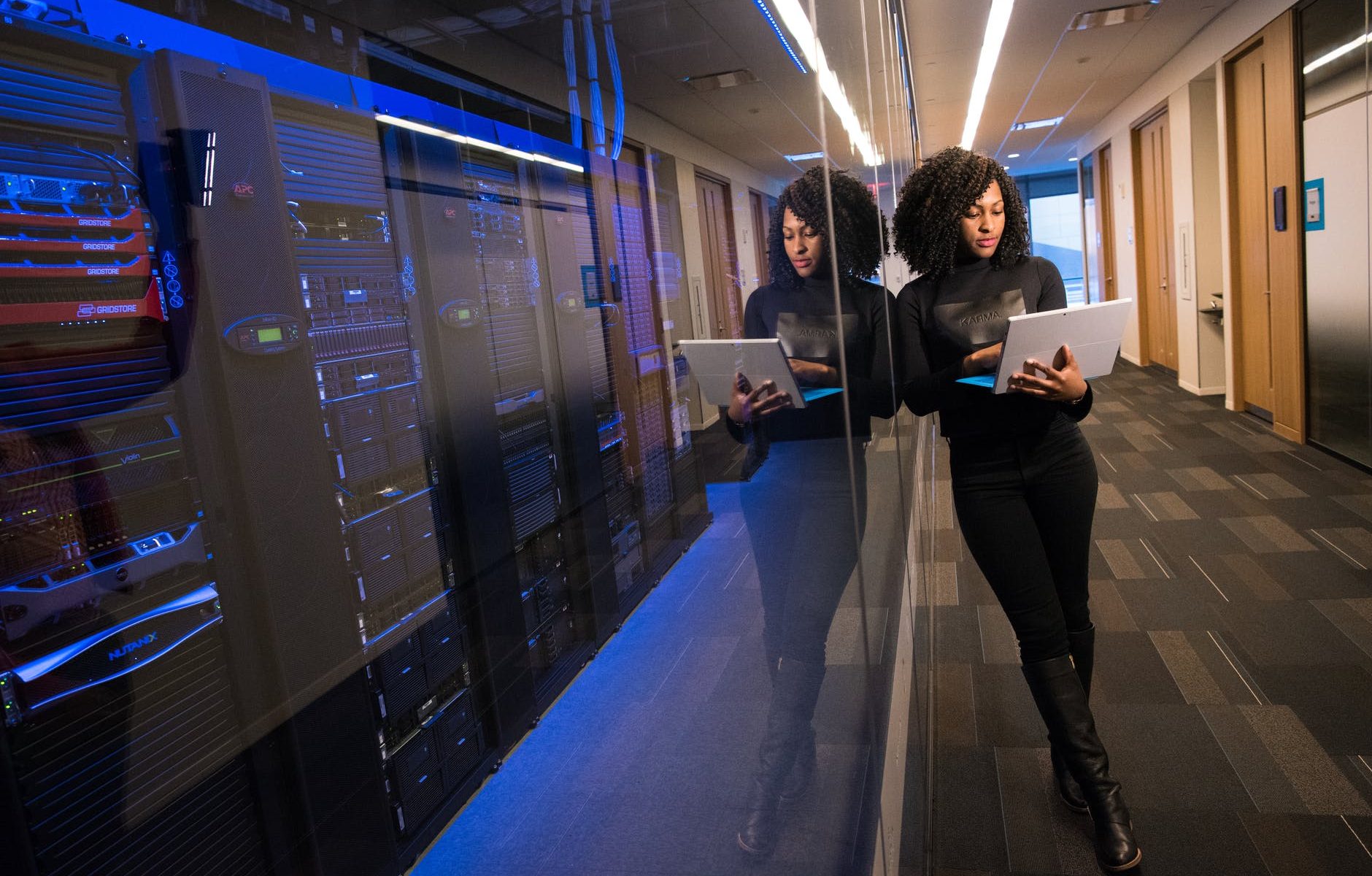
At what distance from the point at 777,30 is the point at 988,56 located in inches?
241

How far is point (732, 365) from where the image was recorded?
1.82 feet

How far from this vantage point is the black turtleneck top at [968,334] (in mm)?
1644

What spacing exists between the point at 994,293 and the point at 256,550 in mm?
1595

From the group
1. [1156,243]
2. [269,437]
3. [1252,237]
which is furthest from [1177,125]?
[269,437]

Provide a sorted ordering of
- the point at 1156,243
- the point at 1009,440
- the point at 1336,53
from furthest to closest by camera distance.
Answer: the point at 1156,243
the point at 1336,53
the point at 1009,440

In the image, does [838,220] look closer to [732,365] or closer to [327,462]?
[732,365]

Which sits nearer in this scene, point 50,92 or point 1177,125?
point 50,92

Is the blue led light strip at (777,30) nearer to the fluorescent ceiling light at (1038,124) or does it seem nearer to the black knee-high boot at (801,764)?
the black knee-high boot at (801,764)

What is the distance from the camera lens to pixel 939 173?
174 centimetres

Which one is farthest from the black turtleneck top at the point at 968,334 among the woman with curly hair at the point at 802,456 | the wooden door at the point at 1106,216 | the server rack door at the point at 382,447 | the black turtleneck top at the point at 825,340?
the wooden door at the point at 1106,216

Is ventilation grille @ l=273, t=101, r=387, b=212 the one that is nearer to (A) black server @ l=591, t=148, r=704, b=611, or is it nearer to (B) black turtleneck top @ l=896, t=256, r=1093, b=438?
(A) black server @ l=591, t=148, r=704, b=611

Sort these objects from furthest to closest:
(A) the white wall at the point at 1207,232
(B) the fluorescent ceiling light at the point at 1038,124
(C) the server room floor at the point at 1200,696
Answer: (B) the fluorescent ceiling light at the point at 1038,124 < (A) the white wall at the point at 1207,232 < (C) the server room floor at the point at 1200,696

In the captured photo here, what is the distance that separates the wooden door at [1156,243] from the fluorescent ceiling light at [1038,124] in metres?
1.21

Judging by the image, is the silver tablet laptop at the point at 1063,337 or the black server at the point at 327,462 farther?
the silver tablet laptop at the point at 1063,337
